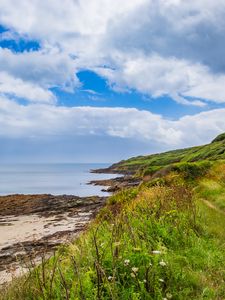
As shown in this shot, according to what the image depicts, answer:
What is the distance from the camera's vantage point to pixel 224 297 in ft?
21.7

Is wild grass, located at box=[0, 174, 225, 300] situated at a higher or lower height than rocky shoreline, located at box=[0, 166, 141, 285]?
higher

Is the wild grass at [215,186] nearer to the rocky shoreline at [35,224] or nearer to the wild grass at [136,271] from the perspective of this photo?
the wild grass at [136,271]

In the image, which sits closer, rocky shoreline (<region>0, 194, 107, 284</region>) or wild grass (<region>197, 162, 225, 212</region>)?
wild grass (<region>197, 162, 225, 212</region>)

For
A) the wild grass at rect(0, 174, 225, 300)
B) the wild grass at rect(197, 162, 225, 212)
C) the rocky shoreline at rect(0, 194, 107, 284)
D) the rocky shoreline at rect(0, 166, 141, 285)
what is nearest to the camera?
the wild grass at rect(0, 174, 225, 300)

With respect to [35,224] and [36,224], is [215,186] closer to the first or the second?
[36,224]

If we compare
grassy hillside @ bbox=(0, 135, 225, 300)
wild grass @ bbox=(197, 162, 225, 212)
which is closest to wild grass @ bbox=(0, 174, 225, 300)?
grassy hillside @ bbox=(0, 135, 225, 300)

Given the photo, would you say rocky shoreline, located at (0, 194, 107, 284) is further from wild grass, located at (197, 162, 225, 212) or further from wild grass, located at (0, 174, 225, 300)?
wild grass, located at (0, 174, 225, 300)

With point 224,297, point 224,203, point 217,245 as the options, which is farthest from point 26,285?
point 224,203

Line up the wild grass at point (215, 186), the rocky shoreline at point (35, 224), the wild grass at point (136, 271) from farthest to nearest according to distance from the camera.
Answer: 1. the rocky shoreline at point (35, 224)
2. the wild grass at point (215, 186)
3. the wild grass at point (136, 271)

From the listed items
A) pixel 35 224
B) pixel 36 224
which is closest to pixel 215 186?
pixel 36 224

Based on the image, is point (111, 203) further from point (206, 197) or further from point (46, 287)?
point (46, 287)

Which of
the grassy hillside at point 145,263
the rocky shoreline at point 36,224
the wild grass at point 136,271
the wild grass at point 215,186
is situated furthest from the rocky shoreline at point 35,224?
the wild grass at point 136,271

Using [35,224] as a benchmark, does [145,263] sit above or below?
above

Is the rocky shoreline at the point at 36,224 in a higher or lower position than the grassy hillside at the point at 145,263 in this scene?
lower
